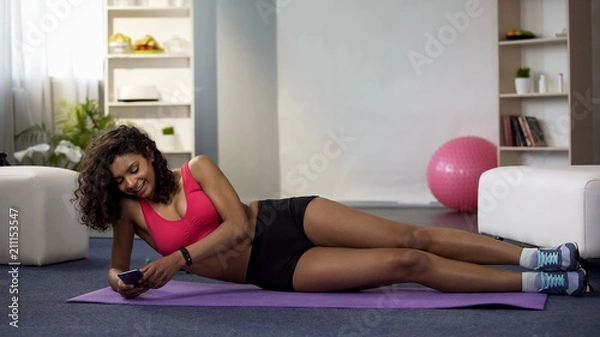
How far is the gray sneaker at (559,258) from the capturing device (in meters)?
2.38

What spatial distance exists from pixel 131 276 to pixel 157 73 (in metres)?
4.35

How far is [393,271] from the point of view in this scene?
2.38 m

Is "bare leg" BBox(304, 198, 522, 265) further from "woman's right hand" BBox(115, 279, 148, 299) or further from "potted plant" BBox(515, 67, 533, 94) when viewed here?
"potted plant" BBox(515, 67, 533, 94)

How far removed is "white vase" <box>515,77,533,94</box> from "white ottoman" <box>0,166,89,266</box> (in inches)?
140

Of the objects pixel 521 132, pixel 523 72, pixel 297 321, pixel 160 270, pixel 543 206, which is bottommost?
pixel 297 321

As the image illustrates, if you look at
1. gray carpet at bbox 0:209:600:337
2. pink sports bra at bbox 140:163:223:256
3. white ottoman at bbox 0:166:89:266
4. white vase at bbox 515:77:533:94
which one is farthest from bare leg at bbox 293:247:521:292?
white vase at bbox 515:77:533:94

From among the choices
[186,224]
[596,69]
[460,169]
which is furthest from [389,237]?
[596,69]

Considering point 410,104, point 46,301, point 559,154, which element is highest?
point 410,104

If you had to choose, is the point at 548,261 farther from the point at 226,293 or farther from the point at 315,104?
the point at 315,104

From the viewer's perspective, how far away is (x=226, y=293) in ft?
8.78

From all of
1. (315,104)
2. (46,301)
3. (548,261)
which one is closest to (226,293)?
(46,301)

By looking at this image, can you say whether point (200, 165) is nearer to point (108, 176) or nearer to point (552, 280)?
point (108, 176)

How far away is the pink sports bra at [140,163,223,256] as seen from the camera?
250 cm

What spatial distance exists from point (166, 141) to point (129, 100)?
0.42m
